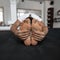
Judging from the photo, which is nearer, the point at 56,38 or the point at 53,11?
the point at 56,38

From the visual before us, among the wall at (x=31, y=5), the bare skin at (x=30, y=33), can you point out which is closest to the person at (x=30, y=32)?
the bare skin at (x=30, y=33)

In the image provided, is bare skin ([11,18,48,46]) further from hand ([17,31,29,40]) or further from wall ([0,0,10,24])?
wall ([0,0,10,24])

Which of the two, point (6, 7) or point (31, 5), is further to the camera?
point (31, 5)

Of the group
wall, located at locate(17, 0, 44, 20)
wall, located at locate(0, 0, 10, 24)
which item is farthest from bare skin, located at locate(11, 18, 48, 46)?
wall, located at locate(17, 0, 44, 20)

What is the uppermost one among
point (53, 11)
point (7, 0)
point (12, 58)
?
point (7, 0)

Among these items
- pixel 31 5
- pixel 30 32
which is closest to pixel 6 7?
pixel 31 5

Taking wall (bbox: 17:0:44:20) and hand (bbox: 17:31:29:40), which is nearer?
hand (bbox: 17:31:29:40)

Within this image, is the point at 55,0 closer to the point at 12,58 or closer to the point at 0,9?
the point at 0,9

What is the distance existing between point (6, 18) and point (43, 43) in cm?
682

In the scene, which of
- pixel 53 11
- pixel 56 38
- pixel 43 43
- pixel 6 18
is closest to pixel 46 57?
pixel 43 43

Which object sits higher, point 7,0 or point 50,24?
point 7,0

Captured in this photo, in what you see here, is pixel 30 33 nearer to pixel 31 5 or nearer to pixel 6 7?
pixel 6 7

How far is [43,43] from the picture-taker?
1.30m

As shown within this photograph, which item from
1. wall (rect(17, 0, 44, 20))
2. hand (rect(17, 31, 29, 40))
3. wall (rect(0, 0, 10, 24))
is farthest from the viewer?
wall (rect(17, 0, 44, 20))
